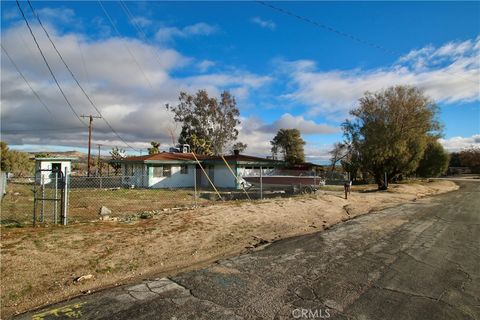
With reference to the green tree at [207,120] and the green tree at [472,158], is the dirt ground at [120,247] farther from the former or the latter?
the green tree at [472,158]

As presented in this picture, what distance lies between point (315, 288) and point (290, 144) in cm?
6112

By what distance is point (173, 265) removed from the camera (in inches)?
259

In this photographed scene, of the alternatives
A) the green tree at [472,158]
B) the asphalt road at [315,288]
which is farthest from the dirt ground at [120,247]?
the green tree at [472,158]

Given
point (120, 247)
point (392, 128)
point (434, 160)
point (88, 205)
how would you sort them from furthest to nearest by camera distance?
point (434, 160) < point (392, 128) < point (88, 205) < point (120, 247)

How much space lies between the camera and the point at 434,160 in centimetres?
4384

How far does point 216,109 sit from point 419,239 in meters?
39.7

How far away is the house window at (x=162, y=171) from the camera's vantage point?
103 feet

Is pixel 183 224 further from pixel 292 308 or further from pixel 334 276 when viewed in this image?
pixel 292 308

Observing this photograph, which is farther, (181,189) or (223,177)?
(223,177)

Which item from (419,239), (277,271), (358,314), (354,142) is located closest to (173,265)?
(277,271)

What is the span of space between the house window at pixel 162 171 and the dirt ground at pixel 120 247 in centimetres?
1991

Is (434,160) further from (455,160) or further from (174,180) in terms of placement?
(455,160)

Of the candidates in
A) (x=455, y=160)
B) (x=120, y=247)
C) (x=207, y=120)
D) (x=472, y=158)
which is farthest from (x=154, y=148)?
(x=455, y=160)

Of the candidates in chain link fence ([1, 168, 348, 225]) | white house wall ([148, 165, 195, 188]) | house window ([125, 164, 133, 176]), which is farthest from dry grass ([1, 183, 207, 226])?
house window ([125, 164, 133, 176])
